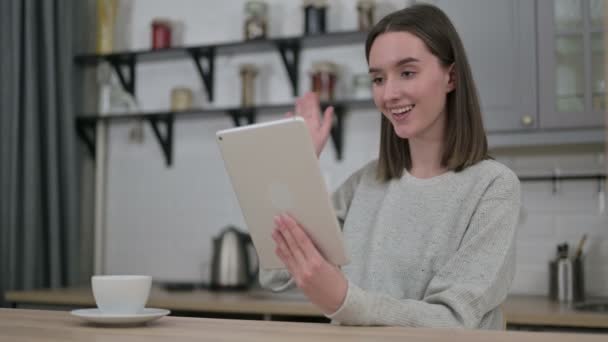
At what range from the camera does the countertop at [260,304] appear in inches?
88.5

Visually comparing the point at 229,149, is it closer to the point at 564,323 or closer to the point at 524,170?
the point at 564,323

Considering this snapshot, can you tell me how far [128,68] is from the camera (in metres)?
3.51

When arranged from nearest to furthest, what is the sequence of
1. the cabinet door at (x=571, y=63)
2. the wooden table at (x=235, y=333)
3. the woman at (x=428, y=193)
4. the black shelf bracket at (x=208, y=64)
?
the wooden table at (x=235, y=333), the woman at (x=428, y=193), the cabinet door at (x=571, y=63), the black shelf bracket at (x=208, y=64)

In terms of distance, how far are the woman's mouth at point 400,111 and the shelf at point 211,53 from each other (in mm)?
1583

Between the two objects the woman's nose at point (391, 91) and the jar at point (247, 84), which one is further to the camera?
the jar at point (247, 84)

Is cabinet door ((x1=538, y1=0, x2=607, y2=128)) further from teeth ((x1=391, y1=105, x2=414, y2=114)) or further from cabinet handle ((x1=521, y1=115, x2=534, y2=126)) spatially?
teeth ((x1=391, y1=105, x2=414, y2=114))

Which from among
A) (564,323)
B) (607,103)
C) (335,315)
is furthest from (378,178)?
(607,103)

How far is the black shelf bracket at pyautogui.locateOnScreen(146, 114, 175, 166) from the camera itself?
334cm

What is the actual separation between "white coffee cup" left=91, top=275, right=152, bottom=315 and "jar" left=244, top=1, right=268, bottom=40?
2079 millimetres

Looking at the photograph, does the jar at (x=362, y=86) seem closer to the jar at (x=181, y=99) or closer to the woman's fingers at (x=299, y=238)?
the jar at (x=181, y=99)

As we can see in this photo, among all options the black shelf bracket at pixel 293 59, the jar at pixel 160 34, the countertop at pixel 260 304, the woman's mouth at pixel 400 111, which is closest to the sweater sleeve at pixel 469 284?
the woman's mouth at pixel 400 111

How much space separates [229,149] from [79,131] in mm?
2493

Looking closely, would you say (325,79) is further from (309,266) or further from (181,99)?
(309,266)

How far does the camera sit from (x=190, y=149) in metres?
3.37
